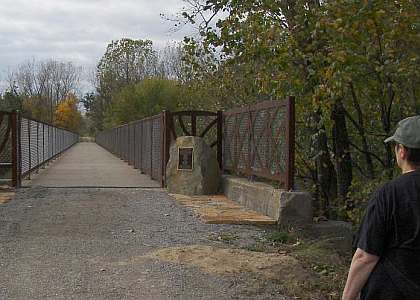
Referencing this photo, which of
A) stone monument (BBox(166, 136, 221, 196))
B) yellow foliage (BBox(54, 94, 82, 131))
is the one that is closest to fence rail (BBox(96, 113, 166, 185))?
stone monument (BBox(166, 136, 221, 196))

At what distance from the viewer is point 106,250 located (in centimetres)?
808

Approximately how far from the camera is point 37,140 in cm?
2222

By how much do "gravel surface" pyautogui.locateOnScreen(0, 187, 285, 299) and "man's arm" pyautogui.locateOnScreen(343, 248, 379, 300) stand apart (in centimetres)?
298

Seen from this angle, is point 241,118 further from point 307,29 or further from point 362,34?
point 362,34

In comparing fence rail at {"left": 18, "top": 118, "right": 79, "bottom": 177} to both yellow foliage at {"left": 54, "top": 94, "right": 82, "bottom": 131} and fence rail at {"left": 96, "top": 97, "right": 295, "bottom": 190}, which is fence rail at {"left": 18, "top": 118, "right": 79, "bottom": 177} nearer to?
fence rail at {"left": 96, "top": 97, "right": 295, "bottom": 190}

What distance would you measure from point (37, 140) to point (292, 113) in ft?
45.0

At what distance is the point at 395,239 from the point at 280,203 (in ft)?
22.6

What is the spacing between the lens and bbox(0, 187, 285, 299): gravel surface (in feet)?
20.7

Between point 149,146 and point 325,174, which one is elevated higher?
point 149,146

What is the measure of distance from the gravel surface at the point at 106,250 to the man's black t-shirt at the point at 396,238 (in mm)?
3083

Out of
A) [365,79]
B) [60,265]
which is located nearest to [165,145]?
[365,79]

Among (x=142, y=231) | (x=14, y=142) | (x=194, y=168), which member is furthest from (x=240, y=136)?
(x=14, y=142)

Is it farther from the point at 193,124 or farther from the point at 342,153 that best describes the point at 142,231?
the point at 193,124

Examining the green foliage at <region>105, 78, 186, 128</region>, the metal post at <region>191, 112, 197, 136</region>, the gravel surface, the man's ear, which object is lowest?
the gravel surface
